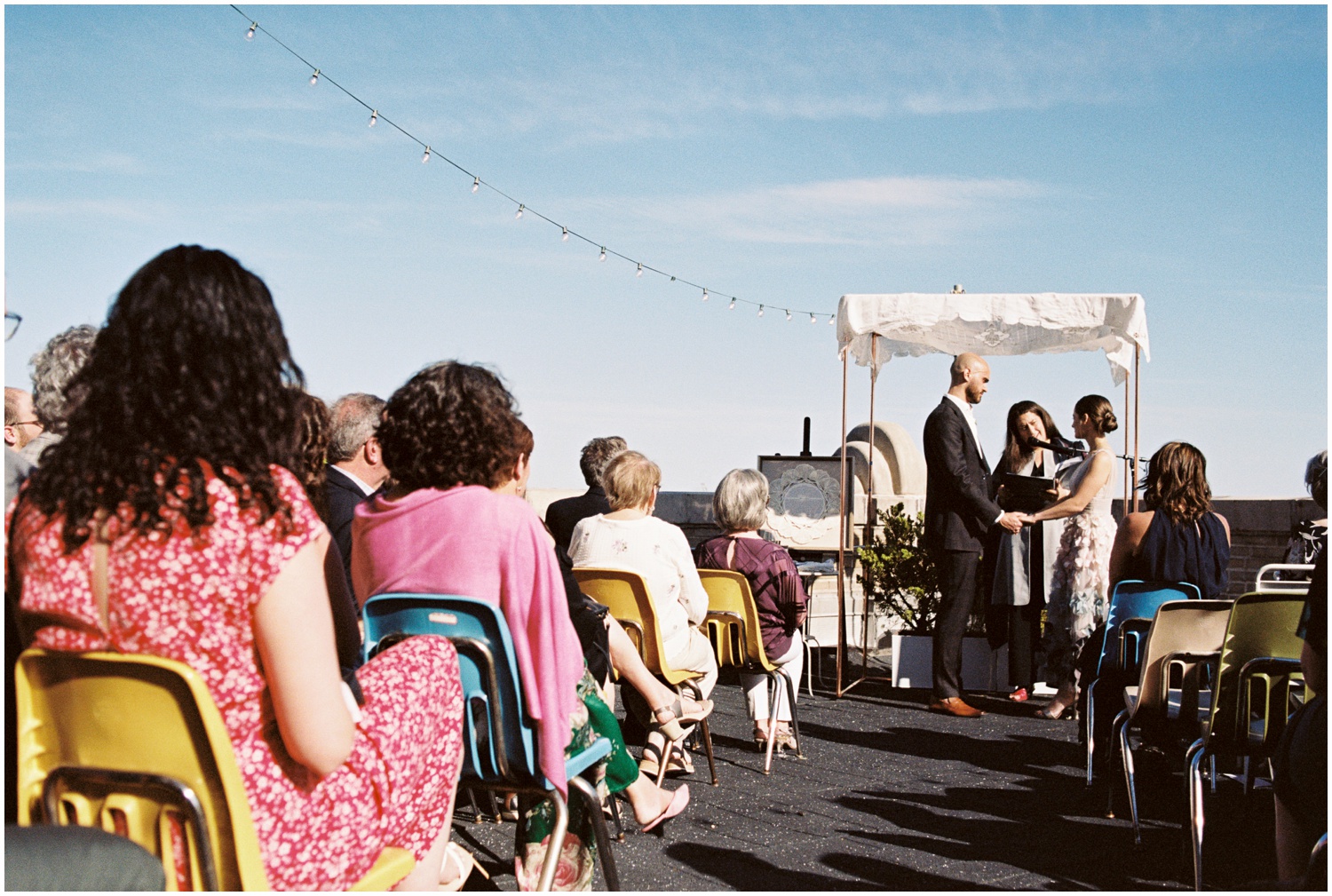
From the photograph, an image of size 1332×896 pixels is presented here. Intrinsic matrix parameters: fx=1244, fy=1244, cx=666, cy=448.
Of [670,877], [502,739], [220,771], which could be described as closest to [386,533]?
[502,739]

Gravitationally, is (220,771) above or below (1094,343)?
below

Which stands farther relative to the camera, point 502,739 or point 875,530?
point 875,530

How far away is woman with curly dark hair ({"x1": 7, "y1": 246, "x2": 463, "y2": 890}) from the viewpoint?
5.71 feet

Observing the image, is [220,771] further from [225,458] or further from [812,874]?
[812,874]

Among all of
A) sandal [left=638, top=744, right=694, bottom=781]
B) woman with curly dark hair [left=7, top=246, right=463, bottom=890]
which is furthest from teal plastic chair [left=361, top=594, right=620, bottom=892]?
sandal [left=638, top=744, right=694, bottom=781]

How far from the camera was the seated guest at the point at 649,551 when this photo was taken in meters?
4.30

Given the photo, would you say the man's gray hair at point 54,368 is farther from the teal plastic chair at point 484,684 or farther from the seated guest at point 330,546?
the teal plastic chair at point 484,684

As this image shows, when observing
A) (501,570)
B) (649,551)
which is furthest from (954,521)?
(501,570)

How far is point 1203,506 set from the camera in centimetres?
471

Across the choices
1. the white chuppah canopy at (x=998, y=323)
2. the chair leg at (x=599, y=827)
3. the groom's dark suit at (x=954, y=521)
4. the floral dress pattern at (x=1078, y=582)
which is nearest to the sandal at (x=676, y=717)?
the chair leg at (x=599, y=827)

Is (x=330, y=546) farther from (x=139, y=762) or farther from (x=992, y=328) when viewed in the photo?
(x=992, y=328)

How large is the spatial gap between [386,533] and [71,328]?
115cm

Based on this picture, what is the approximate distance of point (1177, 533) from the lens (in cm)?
466

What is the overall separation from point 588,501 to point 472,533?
269 cm
